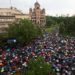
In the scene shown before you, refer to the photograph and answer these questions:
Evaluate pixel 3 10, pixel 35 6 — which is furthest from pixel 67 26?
pixel 35 6

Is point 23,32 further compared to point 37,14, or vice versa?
point 37,14

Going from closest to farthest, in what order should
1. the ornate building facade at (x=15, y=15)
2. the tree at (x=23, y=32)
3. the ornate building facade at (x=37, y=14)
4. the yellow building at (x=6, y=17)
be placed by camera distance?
the tree at (x=23, y=32) < the yellow building at (x=6, y=17) < the ornate building facade at (x=15, y=15) < the ornate building facade at (x=37, y=14)

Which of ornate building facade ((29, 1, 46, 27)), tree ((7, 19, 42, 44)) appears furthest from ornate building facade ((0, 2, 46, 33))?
tree ((7, 19, 42, 44))

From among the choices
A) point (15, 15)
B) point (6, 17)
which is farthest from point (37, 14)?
point (6, 17)

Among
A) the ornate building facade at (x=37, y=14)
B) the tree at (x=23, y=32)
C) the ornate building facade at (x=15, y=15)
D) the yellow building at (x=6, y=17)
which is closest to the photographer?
the tree at (x=23, y=32)

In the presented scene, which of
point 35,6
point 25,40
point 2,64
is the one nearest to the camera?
point 2,64

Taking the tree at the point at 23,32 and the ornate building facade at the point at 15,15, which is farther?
the ornate building facade at the point at 15,15

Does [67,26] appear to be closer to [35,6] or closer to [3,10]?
[3,10]

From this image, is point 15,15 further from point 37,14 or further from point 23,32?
point 23,32

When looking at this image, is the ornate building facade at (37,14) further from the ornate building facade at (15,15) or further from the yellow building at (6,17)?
the yellow building at (6,17)

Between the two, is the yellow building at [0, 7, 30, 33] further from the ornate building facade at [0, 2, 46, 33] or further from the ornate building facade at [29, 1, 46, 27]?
the ornate building facade at [29, 1, 46, 27]

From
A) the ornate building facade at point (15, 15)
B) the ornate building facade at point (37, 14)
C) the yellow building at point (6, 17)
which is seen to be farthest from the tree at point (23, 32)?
the ornate building facade at point (37, 14)

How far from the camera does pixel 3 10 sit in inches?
3846

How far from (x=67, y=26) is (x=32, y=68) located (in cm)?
7238
